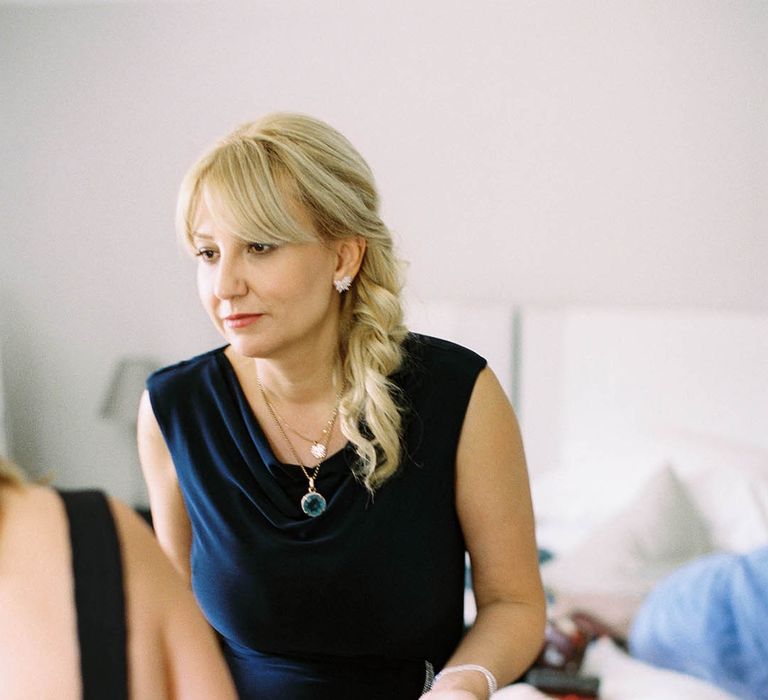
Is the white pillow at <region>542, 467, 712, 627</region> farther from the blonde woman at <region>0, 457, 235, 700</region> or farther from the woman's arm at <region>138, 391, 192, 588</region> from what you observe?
the blonde woman at <region>0, 457, 235, 700</region>

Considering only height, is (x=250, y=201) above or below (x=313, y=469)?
above

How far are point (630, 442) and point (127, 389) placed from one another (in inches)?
69.3

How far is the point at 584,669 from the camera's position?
1816 millimetres

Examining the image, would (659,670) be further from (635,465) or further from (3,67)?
(3,67)

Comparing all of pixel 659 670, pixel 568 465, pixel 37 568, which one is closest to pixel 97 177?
pixel 568 465

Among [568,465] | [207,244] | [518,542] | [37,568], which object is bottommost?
[568,465]

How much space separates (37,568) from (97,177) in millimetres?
2767

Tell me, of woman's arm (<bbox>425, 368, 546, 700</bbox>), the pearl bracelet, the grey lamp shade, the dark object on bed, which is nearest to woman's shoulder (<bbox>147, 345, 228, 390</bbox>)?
woman's arm (<bbox>425, 368, 546, 700</bbox>)

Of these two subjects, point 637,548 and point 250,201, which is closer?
point 250,201

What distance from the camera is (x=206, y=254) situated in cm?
117

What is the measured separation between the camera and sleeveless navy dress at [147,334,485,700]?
1.15m

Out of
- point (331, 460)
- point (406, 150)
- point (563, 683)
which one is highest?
point (406, 150)

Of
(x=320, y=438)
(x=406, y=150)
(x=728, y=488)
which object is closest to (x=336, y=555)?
(x=320, y=438)

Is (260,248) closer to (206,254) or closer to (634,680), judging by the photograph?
(206,254)
